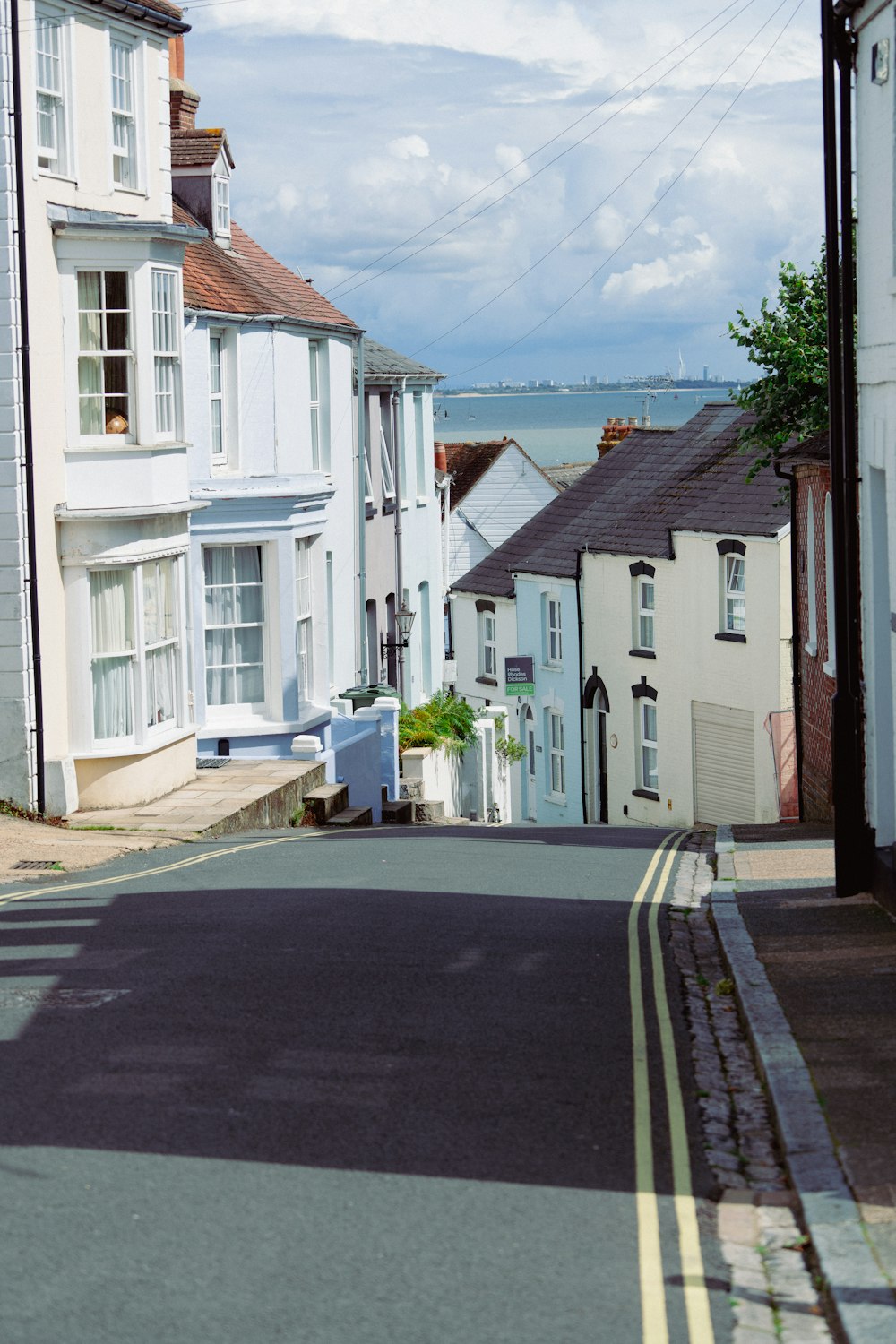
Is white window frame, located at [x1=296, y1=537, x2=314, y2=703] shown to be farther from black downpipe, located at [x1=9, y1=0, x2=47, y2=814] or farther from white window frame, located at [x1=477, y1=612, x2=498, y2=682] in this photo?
white window frame, located at [x1=477, y1=612, x2=498, y2=682]

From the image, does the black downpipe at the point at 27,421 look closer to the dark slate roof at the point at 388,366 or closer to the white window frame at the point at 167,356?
the white window frame at the point at 167,356

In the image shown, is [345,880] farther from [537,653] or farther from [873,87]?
[537,653]

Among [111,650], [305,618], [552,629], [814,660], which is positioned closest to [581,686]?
[552,629]

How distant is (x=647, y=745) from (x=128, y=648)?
62.8 ft

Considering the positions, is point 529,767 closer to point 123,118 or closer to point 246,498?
point 246,498

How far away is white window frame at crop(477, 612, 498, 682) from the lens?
149ft

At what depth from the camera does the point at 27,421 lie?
19406 mm

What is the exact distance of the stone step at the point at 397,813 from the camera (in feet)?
92.8

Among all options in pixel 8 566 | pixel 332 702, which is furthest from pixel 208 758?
pixel 8 566

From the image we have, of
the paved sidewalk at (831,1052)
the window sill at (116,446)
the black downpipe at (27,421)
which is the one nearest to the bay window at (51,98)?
the black downpipe at (27,421)

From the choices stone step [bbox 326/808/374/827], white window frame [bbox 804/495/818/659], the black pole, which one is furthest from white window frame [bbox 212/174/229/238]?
white window frame [bbox 804/495/818/659]

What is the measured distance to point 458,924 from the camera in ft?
43.1

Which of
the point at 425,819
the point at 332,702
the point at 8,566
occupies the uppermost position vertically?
the point at 8,566

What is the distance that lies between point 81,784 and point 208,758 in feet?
14.4
